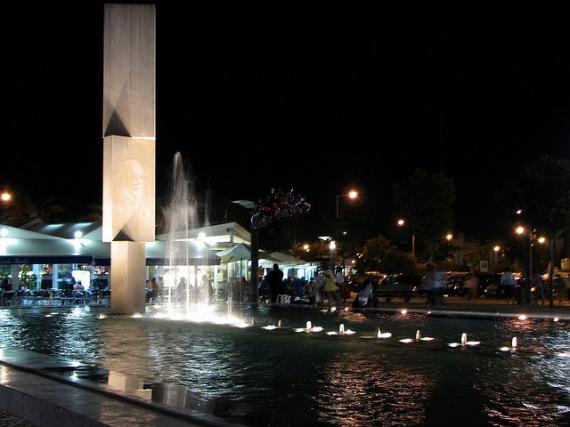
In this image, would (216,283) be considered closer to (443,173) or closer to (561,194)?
(561,194)

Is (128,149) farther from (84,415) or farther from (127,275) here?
(84,415)

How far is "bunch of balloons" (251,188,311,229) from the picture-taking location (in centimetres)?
3262

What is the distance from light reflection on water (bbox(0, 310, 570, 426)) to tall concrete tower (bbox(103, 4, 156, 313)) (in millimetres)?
2377

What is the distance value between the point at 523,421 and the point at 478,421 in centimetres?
47

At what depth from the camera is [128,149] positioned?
75.3ft

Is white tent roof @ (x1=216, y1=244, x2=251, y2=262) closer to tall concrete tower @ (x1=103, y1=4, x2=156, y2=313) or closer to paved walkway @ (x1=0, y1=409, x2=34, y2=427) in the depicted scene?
tall concrete tower @ (x1=103, y1=4, x2=156, y2=313)

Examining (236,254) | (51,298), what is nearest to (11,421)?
(51,298)

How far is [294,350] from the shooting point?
47.8ft

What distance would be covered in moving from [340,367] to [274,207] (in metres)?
20.8

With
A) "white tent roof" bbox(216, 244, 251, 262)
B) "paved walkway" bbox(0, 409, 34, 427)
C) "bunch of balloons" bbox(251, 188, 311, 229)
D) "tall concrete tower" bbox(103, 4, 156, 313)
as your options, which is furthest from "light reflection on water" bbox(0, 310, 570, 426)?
"white tent roof" bbox(216, 244, 251, 262)

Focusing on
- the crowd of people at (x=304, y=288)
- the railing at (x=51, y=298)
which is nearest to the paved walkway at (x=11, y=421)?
the crowd of people at (x=304, y=288)

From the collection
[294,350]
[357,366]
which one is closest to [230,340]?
[294,350]


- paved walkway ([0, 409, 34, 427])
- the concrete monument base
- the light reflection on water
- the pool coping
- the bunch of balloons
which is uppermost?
the bunch of balloons

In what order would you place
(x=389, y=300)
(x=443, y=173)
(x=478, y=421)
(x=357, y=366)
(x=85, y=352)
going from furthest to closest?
(x=443, y=173), (x=389, y=300), (x=85, y=352), (x=357, y=366), (x=478, y=421)
